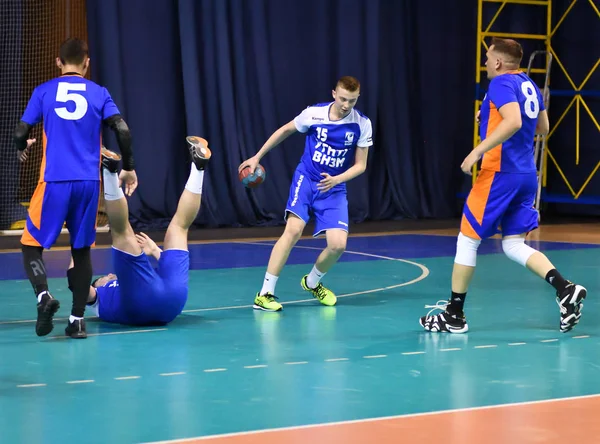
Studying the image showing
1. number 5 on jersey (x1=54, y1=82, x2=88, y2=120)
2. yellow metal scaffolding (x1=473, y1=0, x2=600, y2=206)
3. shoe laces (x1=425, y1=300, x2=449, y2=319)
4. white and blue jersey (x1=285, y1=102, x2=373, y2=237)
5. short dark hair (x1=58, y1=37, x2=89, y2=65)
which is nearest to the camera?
number 5 on jersey (x1=54, y1=82, x2=88, y2=120)

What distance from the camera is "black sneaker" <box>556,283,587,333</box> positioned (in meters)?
5.63

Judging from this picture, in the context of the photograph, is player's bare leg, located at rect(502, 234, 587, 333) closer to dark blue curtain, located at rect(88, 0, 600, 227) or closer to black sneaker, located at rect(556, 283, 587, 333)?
black sneaker, located at rect(556, 283, 587, 333)

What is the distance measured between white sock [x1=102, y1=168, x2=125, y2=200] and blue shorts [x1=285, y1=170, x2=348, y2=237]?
4.92 ft

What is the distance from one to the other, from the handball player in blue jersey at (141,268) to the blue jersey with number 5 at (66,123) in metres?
0.22

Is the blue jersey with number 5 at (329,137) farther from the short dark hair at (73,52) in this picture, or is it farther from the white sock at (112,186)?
the short dark hair at (73,52)

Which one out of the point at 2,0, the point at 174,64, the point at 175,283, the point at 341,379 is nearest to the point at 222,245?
the point at 174,64

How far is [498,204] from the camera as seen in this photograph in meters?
5.64

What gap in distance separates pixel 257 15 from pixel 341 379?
9.09 metres

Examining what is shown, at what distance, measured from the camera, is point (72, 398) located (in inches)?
168

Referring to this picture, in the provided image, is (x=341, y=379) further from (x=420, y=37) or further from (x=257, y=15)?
(x=420, y=37)

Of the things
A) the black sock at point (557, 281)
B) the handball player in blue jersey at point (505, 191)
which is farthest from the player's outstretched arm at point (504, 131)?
the black sock at point (557, 281)

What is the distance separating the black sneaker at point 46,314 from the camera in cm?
526

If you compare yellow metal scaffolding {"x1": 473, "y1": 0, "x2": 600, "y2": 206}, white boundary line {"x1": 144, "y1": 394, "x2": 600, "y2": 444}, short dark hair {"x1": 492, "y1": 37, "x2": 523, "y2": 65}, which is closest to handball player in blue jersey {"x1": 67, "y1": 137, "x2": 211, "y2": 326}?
short dark hair {"x1": 492, "y1": 37, "x2": 523, "y2": 65}

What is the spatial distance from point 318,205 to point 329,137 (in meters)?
0.45
